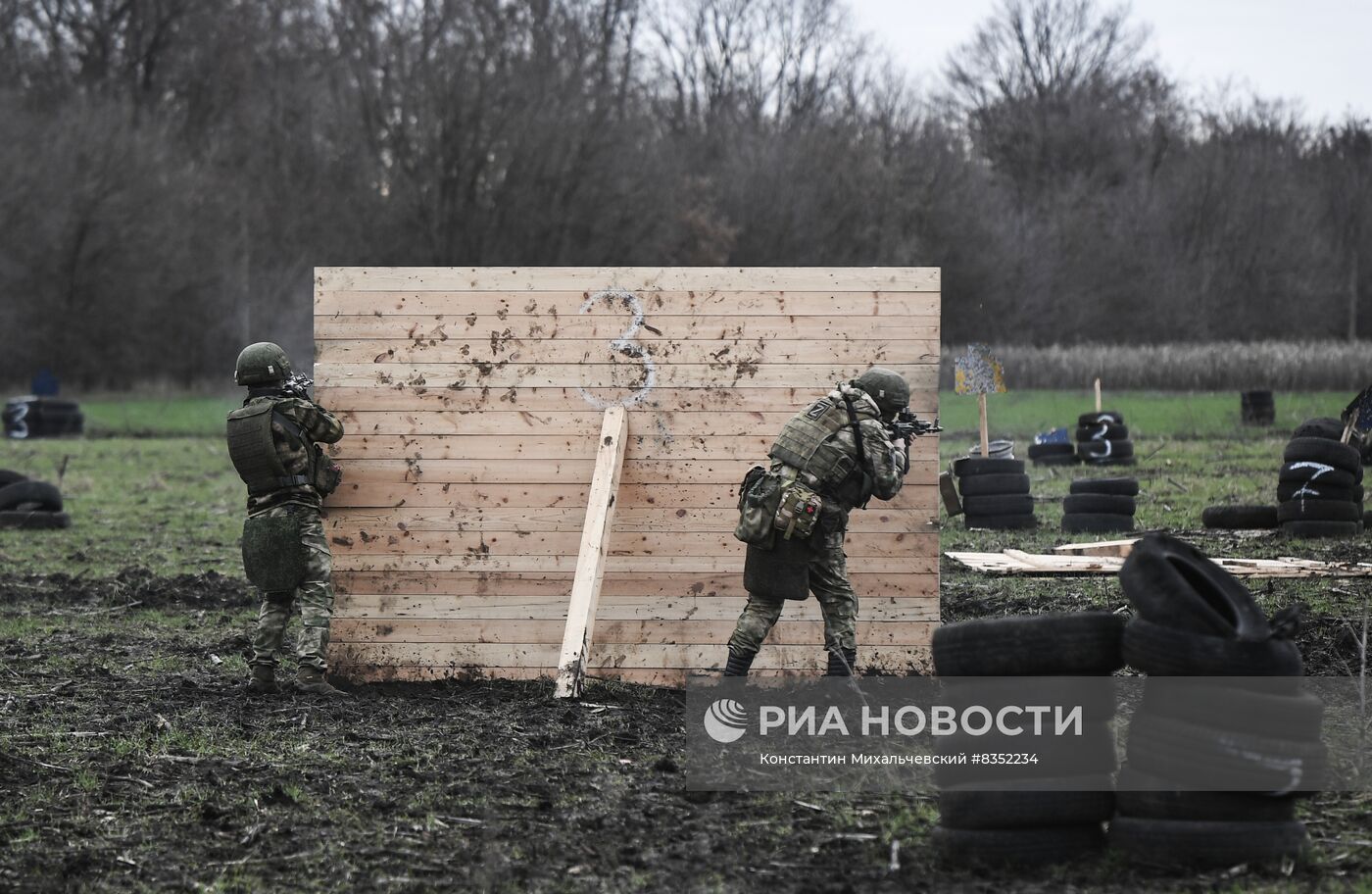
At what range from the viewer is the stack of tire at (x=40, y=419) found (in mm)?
31172

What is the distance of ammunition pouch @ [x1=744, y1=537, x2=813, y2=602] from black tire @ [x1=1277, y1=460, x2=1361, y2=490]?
812cm

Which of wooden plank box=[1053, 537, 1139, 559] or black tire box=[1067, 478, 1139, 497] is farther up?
black tire box=[1067, 478, 1139, 497]

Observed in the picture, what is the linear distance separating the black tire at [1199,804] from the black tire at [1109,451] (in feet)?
55.3

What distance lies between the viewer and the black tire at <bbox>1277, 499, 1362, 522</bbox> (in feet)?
46.9

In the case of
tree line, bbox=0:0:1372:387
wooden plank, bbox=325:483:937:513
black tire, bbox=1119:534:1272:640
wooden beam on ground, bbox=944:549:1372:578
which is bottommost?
wooden beam on ground, bbox=944:549:1372:578

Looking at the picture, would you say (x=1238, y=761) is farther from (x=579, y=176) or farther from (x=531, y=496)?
(x=579, y=176)

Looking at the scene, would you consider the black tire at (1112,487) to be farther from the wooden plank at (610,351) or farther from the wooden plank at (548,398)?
the wooden plank at (548,398)

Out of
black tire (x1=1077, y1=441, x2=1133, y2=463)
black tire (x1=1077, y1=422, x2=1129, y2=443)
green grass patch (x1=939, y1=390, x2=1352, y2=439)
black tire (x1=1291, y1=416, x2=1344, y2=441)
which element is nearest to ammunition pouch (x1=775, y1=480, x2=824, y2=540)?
black tire (x1=1291, y1=416, x2=1344, y2=441)

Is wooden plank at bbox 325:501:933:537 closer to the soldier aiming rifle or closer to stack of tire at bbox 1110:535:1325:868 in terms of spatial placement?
the soldier aiming rifle

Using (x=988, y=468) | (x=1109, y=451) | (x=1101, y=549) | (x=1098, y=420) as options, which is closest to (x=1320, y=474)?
(x=1101, y=549)

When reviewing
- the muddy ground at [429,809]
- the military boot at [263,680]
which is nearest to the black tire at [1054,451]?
the muddy ground at [429,809]

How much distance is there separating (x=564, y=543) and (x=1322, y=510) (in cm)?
873

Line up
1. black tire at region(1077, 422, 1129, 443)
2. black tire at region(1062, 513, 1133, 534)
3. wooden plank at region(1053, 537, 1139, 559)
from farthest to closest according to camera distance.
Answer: black tire at region(1077, 422, 1129, 443) → black tire at region(1062, 513, 1133, 534) → wooden plank at region(1053, 537, 1139, 559)

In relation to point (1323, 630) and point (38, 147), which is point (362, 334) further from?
point (38, 147)
